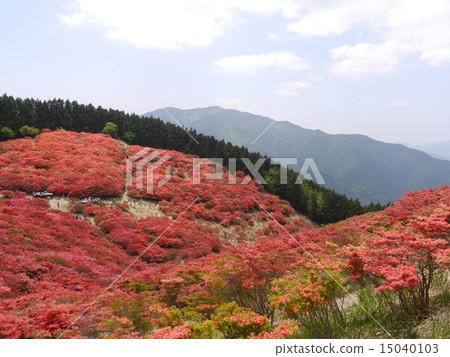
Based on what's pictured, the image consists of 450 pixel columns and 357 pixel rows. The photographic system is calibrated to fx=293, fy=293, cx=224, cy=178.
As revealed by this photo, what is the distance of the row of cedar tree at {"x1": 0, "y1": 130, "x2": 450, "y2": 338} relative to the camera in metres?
5.28

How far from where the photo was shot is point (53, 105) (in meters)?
40.9

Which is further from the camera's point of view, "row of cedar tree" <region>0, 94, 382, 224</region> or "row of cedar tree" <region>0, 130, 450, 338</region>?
"row of cedar tree" <region>0, 94, 382, 224</region>

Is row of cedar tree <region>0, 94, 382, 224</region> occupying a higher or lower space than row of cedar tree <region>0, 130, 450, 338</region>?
higher

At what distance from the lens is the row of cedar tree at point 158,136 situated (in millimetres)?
33125

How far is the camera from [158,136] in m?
43.1

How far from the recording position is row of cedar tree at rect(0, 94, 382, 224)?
1304 inches

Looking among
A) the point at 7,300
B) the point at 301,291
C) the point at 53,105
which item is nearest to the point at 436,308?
the point at 301,291

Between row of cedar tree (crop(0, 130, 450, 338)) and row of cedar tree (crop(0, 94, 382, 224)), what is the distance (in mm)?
2504

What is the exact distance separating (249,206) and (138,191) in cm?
1088

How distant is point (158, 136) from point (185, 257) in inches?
1112

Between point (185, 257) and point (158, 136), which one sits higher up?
point (158, 136)

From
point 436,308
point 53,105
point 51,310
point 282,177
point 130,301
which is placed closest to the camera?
point 436,308

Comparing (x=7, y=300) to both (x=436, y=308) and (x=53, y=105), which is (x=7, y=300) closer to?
(x=436, y=308)

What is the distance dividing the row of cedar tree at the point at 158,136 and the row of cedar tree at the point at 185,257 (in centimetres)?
250
